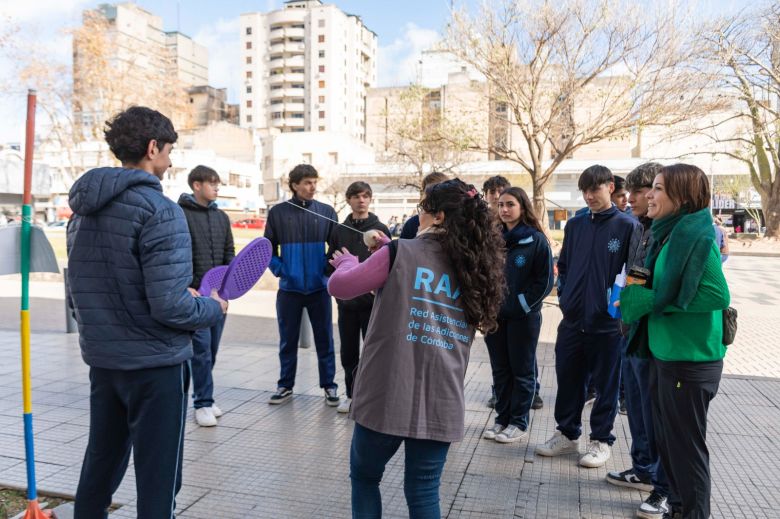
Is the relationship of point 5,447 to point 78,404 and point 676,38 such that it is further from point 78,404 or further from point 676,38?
point 676,38

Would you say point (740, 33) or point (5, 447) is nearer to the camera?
point (5, 447)

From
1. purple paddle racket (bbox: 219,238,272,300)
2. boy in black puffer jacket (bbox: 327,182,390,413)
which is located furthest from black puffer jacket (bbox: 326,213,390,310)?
purple paddle racket (bbox: 219,238,272,300)

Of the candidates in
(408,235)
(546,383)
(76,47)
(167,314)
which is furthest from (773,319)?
(76,47)

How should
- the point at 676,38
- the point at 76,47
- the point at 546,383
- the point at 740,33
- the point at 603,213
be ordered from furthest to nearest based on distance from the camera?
1. the point at 76,47
2. the point at 740,33
3. the point at 676,38
4. the point at 546,383
5. the point at 603,213

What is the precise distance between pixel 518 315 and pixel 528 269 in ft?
1.18

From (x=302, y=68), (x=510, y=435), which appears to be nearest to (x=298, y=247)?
(x=510, y=435)

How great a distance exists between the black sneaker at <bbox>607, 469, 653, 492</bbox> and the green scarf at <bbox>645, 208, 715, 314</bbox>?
144 cm

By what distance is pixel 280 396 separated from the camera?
17.4ft

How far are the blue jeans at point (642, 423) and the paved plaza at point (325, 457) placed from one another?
210 mm

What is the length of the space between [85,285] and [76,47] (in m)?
28.7

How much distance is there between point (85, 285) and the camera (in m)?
2.34

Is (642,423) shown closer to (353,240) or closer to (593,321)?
(593,321)

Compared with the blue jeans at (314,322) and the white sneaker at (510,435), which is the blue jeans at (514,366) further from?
the blue jeans at (314,322)

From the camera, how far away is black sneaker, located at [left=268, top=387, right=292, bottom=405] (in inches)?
207
